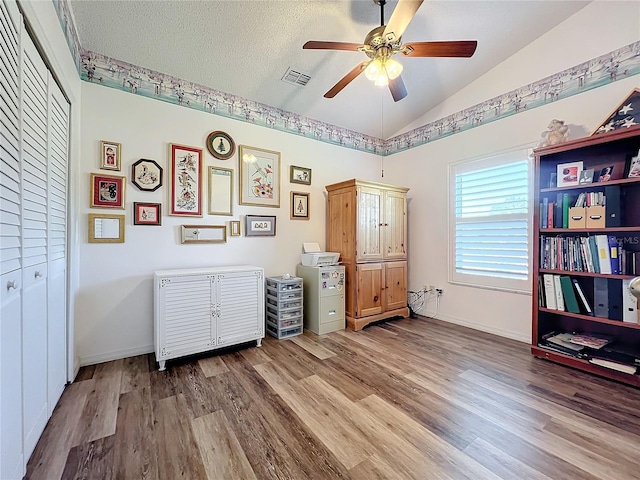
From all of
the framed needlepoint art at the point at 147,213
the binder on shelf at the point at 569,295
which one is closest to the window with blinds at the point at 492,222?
the binder on shelf at the point at 569,295

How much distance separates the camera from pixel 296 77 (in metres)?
3.00

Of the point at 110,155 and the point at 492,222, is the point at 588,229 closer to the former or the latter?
the point at 492,222

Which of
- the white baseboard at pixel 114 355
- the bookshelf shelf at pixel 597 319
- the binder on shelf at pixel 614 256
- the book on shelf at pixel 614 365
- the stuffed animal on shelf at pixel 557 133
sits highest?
the stuffed animal on shelf at pixel 557 133

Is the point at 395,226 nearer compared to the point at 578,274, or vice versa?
the point at 578,274

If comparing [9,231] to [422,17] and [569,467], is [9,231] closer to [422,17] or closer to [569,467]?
[569,467]

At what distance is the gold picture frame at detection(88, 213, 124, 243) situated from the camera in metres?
2.42

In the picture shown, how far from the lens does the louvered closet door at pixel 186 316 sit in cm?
238

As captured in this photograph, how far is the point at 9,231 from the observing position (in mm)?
1181

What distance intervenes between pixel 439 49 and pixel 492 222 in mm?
2042

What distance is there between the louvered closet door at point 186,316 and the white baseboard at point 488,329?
290 centimetres

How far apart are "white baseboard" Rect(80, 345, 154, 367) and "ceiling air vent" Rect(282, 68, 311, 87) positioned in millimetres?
3108

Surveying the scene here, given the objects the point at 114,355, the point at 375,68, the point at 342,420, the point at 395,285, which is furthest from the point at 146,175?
the point at 395,285

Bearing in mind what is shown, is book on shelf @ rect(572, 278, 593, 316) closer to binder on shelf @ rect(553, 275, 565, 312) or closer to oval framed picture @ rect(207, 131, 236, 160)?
binder on shelf @ rect(553, 275, 565, 312)

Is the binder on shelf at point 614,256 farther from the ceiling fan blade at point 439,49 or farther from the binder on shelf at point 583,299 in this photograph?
the ceiling fan blade at point 439,49
